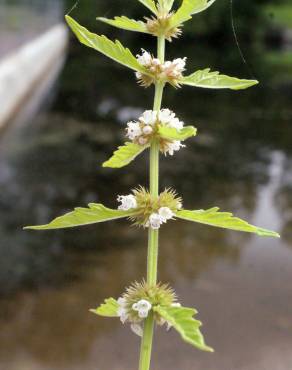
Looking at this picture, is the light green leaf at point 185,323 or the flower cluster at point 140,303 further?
the flower cluster at point 140,303

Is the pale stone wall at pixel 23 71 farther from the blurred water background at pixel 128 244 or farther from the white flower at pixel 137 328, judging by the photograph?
the white flower at pixel 137 328

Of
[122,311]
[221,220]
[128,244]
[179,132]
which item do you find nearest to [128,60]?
[179,132]

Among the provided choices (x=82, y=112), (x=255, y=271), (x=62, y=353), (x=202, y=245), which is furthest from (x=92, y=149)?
(x=62, y=353)

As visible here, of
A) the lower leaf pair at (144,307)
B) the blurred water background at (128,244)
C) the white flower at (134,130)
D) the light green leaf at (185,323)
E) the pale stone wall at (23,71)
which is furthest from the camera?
the pale stone wall at (23,71)

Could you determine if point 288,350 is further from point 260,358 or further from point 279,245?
point 279,245

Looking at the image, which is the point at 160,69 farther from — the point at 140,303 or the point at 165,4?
the point at 140,303

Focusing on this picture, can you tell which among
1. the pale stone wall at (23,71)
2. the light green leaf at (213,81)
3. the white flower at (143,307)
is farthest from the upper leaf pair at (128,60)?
the pale stone wall at (23,71)

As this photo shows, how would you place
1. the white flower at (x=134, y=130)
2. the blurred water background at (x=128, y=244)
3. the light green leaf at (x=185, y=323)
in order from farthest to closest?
the blurred water background at (x=128, y=244) → the white flower at (x=134, y=130) → the light green leaf at (x=185, y=323)

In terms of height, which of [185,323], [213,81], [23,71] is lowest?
[185,323]
